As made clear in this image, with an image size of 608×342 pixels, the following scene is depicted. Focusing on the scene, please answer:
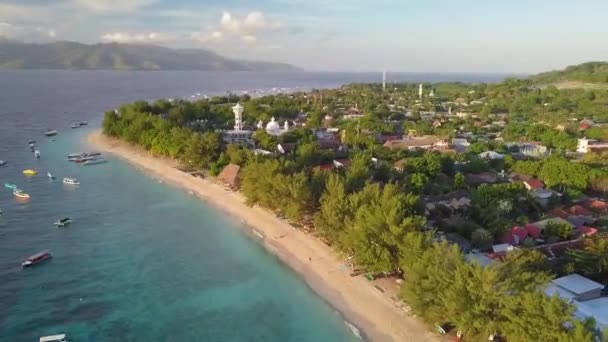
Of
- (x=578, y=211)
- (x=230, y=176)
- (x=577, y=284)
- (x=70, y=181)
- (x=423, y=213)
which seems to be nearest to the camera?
(x=577, y=284)

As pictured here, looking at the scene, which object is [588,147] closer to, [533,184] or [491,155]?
[491,155]

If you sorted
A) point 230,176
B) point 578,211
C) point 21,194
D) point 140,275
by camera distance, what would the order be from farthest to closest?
point 230,176 < point 21,194 < point 578,211 < point 140,275

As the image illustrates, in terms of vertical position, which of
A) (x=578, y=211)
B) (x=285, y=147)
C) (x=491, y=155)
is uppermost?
(x=285, y=147)

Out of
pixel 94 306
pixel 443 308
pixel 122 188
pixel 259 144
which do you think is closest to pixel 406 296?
pixel 443 308

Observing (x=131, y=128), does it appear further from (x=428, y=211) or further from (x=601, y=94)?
(x=601, y=94)

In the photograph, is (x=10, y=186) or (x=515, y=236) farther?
(x=10, y=186)

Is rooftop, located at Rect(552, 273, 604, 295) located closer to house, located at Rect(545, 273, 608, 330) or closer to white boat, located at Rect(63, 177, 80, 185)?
house, located at Rect(545, 273, 608, 330)

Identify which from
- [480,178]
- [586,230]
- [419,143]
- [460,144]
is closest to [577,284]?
[586,230]
